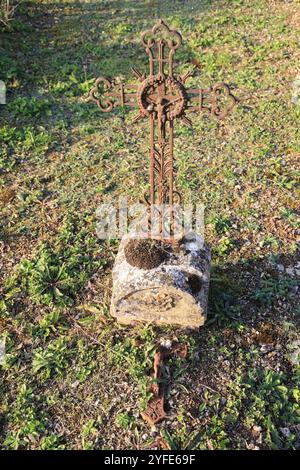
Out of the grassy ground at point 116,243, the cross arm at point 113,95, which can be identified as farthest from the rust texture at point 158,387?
the cross arm at point 113,95

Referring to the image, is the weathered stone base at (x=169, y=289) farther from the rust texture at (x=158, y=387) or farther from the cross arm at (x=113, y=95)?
the cross arm at (x=113, y=95)

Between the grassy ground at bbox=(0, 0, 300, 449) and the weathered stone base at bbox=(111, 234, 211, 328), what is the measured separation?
219 mm

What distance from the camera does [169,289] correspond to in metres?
4.64

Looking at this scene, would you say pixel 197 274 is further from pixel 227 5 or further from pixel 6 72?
pixel 227 5

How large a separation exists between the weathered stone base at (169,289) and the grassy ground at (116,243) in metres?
0.22

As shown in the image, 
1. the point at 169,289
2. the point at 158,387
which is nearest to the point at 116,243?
the point at 169,289

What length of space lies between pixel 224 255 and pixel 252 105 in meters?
3.37

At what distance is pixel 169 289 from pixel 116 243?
1.59m

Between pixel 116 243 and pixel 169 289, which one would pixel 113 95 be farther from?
pixel 116 243

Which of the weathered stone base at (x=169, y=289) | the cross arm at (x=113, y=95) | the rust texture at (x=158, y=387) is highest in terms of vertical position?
the cross arm at (x=113, y=95)

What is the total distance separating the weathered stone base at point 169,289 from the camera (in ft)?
15.4

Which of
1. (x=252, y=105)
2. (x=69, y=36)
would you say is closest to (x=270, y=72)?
(x=252, y=105)

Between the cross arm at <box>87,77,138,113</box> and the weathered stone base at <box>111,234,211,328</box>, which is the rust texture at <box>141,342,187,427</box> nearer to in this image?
the weathered stone base at <box>111,234,211,328</box>
